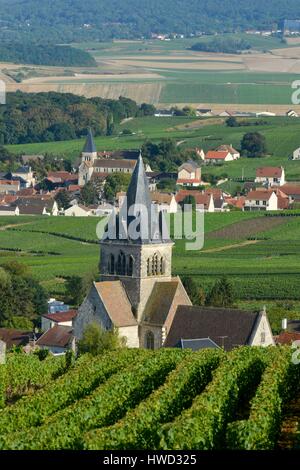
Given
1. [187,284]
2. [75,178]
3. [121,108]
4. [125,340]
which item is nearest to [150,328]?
[125,340]

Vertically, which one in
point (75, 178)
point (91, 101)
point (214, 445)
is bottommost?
point (214, 445)

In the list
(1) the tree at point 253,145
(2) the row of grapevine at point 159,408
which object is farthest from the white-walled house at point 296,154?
(2) the row of grapevine at point 159,408

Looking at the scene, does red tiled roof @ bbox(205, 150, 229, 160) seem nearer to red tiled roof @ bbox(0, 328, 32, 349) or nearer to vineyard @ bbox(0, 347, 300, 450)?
red tiled roof @ bbox(0, 328, 32, 349)

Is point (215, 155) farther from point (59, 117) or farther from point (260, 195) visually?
point (59, 117)

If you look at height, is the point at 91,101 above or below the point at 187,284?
above

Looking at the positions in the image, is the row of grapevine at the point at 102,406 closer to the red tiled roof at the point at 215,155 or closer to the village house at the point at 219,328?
the village house at the point at 219,328

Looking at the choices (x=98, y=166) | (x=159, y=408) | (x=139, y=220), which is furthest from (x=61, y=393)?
(x=98, y=166)

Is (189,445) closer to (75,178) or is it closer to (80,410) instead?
(80,410)

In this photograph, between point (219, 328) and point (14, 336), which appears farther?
point (14, 336)
